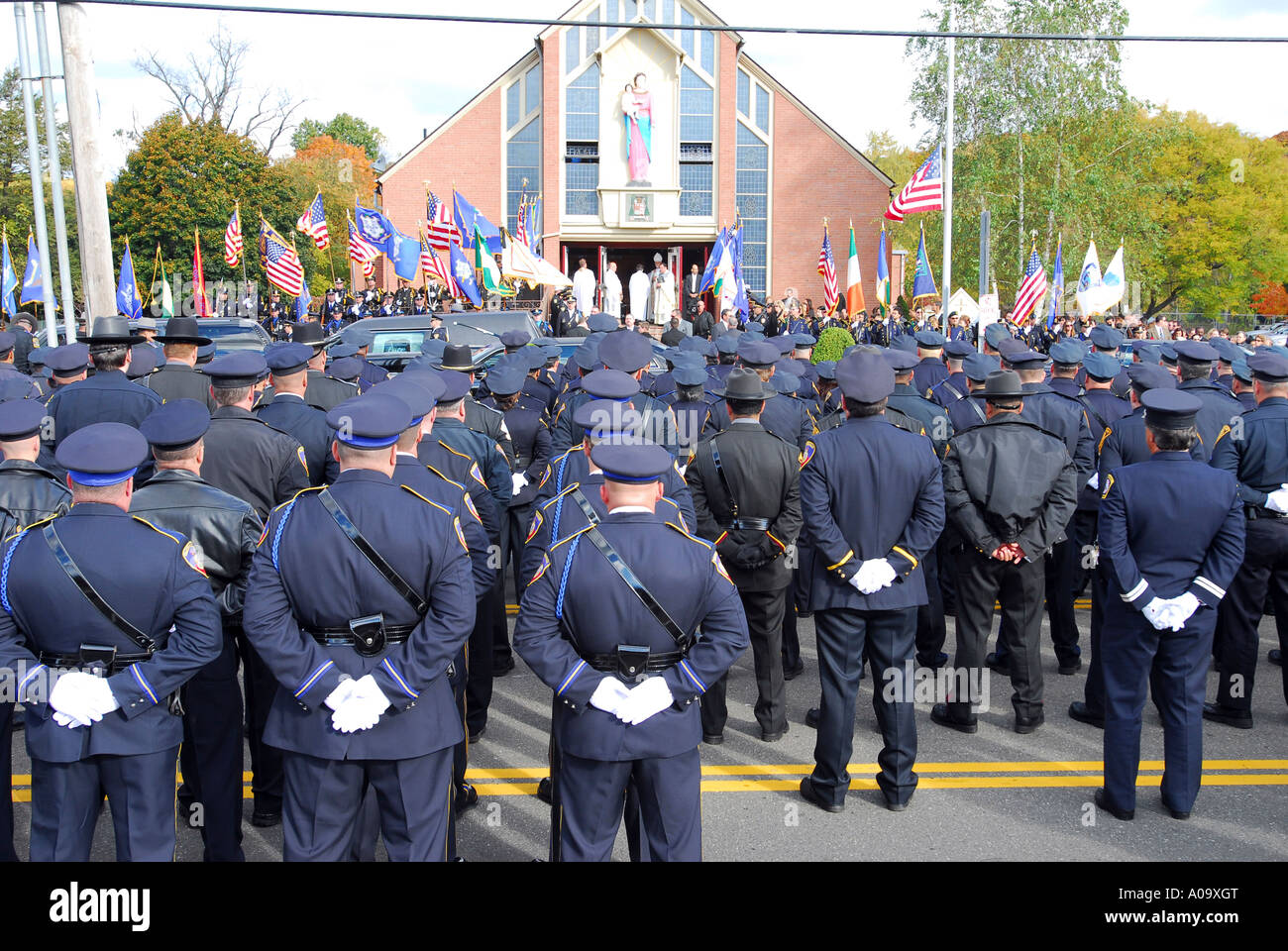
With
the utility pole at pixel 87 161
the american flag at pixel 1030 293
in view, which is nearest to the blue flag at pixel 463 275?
the utility pole at pixel 87 161

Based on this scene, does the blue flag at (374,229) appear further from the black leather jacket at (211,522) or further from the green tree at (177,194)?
the black leather jacket at (211,522)

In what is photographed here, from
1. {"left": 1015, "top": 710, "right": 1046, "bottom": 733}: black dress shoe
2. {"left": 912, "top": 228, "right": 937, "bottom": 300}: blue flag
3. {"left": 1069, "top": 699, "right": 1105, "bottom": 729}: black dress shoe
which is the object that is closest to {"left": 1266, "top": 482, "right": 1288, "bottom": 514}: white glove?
{"left": 1069, "top": 699, "right": 1105, "bottom": 729}: black dress shoe

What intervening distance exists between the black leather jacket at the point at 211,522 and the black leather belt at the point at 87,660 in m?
0.77

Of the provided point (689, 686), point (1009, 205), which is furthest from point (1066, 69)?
point (689, 686)

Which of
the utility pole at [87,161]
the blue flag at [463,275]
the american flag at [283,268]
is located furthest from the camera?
the american flag at [283,268]

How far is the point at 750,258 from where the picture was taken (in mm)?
38094

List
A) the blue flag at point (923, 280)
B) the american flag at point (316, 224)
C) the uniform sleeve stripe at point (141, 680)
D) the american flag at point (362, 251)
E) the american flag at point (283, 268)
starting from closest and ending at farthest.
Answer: the uniform sleeve stripe at point (141, 680) → the blue flag at point (923, 280) → the american flag at point (283, 268) → the american flag at point (362, 251) → the american flag at point (316, 224)

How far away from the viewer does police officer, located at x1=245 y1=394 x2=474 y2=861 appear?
381 centimetres

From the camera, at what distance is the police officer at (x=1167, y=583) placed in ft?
17.4

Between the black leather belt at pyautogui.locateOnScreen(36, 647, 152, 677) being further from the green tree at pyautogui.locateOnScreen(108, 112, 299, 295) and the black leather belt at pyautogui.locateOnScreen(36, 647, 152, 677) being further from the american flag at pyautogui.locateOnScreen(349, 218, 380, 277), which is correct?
the green tree at pyautogui.locateOnScreen(108, 112, 299, 295)

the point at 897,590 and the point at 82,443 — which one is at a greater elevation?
the point at 82,443

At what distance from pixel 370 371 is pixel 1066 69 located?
95.8 feet

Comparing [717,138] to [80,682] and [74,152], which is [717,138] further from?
[80,682]

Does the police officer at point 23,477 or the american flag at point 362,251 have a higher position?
the american flag at point 362,251
